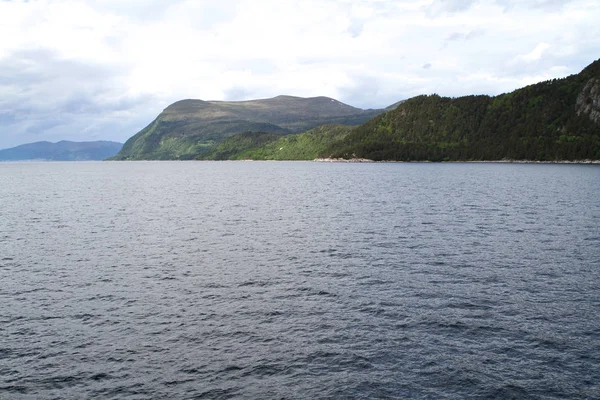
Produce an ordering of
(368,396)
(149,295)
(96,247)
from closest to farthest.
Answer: (368,396)
(149,295)
(96,247)

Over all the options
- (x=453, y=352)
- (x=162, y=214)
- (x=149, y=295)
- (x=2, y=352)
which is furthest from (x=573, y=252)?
(x=162, y=214)

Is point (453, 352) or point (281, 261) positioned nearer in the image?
point (453, 352)

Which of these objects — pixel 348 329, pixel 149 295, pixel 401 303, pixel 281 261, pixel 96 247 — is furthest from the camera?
pixel 96 247

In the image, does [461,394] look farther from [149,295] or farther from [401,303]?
[149,295]

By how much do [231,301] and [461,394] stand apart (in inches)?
744

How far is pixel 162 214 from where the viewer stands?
8431cm

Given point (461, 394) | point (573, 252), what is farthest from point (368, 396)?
point (573, 252)

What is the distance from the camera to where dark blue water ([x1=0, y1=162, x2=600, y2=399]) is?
73.6 ft

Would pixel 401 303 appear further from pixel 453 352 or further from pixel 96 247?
pixel 96 247

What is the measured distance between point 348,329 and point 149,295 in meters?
16.9

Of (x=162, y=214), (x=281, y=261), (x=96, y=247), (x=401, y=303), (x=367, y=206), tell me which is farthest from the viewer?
(x=367, y=206)

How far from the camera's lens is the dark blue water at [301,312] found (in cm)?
2244

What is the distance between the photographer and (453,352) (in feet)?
83.4

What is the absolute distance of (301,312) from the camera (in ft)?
105
